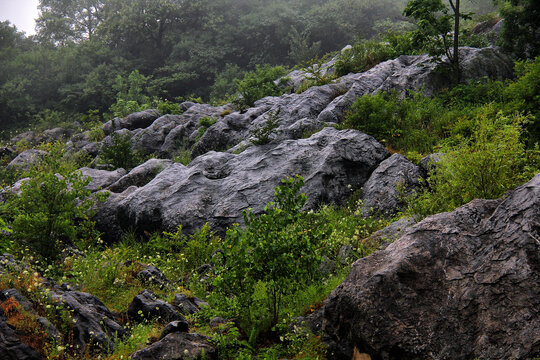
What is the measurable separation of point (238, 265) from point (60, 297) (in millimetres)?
2476

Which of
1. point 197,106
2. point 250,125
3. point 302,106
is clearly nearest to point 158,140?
point 197,106

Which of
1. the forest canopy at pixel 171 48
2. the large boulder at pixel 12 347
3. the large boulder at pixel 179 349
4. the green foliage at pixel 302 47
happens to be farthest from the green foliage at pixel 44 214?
the green foliage at pixel 302 47

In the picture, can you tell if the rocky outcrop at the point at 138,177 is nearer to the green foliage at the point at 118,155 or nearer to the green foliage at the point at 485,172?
the green foliage at the point at 118,155

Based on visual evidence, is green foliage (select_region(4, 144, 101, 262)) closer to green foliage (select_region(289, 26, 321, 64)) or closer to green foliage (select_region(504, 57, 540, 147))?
green foliage (select_region(504, 57, 540, 147))

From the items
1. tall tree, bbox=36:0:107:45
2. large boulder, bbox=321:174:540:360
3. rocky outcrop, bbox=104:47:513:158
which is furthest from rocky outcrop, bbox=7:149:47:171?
tall tree, bbox=36:0:107:45

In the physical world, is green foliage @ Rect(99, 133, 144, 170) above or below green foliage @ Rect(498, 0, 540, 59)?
above

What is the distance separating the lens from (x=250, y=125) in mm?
13984

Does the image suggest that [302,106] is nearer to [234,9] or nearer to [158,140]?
[158,140]

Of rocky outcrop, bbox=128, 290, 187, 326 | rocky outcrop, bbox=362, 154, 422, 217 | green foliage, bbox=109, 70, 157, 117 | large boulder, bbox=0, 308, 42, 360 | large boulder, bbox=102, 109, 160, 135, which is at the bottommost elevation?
rocky outcrop, bbox=362, 154, 422, 217

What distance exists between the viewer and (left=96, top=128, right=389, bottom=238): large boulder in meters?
8.73

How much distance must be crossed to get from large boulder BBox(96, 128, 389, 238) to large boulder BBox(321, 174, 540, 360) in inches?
172

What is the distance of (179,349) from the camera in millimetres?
3758

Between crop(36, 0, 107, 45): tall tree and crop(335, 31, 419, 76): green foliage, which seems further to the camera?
crop(36, 0, 107, 45): tall tree

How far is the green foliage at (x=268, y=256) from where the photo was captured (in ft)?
13.7
